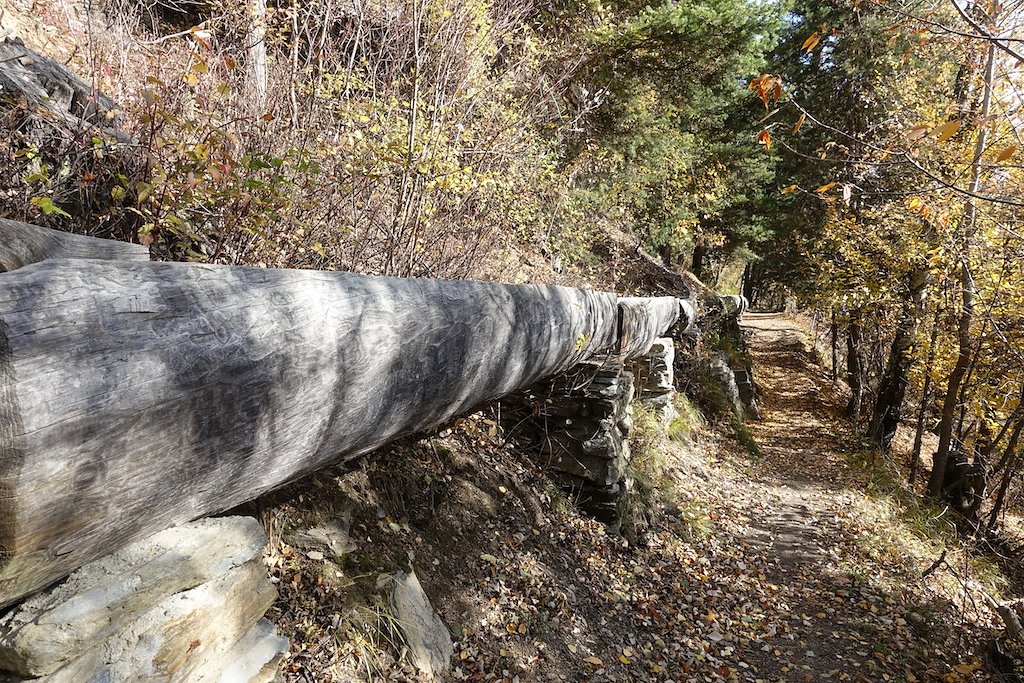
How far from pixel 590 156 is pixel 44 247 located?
978 cm

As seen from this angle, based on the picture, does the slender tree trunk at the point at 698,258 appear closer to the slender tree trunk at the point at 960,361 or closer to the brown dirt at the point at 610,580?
the slender tree trunk at the point at 960,361

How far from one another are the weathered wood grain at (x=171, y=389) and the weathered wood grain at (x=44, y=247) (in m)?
0.18

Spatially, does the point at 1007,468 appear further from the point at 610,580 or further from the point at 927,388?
the point at 610,580

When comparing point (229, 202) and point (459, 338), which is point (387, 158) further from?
point (459, 338)

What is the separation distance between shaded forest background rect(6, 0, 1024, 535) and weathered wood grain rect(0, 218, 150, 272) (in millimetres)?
896

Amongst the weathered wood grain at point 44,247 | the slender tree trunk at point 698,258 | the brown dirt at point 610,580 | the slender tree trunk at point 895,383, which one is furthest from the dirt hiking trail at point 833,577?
the slender tree trunk at point 698,258

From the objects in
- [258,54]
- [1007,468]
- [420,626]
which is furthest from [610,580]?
[1007,468]

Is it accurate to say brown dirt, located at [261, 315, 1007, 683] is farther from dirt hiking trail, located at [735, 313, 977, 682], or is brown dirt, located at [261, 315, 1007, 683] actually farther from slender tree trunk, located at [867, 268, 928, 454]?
slender tree trunk, located at [867, 268, 928, 454]

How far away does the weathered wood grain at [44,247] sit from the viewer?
1079 millimetres

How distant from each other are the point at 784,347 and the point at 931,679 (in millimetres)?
16301

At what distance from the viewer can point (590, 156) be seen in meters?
10.0

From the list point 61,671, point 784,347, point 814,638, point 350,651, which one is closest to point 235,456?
point 61,671

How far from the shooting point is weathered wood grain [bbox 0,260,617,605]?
859mm

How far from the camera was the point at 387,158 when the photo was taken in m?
3.50
